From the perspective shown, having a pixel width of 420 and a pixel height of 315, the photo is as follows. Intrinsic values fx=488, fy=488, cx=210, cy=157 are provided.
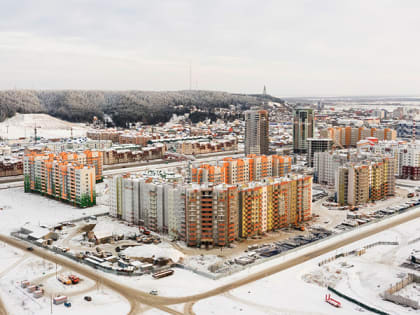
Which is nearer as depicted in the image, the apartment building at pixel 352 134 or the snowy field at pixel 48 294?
the snowy field at pixel 48 294

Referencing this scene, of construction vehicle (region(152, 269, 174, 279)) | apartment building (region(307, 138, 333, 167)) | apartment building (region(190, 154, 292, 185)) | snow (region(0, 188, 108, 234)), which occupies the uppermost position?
apartment building (region(307, 138, 333, 167))

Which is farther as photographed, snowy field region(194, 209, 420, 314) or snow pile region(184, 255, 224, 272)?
snow pile region(184, 255, 224, 272)

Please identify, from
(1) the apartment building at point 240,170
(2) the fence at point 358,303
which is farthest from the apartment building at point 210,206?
(2) the fence at point 358,303

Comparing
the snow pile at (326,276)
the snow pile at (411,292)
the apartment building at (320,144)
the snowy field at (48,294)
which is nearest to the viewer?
the snowy field at (48,294)

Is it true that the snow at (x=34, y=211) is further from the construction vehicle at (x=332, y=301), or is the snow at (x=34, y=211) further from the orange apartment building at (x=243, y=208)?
the construction vehicle at (x=332, y=301)

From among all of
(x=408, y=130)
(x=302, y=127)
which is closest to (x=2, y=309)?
(x=302, y=127)

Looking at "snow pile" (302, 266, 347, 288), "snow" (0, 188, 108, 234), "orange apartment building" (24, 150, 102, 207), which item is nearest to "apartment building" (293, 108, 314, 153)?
"orange apartment building" (24, 150, 102, 207)

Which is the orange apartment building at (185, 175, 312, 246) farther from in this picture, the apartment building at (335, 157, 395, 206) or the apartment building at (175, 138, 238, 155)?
the apartment building at (175, 138, 238, 155)
